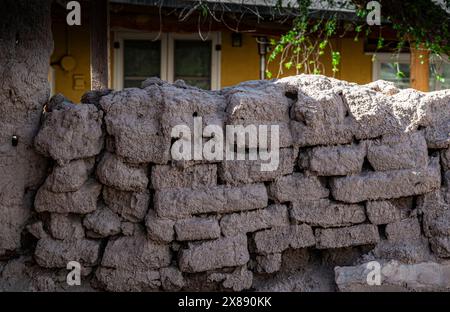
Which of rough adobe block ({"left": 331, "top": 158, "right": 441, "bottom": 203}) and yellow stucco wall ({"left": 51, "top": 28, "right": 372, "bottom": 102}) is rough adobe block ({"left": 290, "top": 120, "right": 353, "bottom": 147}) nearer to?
rough adobe block ({"left": 331, "top": 158, "right": 441, "bottom": 203})

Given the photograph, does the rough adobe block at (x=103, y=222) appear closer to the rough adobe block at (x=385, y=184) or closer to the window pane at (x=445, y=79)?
the rough adobe block at (x=385, y=184)

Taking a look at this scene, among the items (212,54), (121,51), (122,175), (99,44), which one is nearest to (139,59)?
(121,51)

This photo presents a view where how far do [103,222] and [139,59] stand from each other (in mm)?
6422

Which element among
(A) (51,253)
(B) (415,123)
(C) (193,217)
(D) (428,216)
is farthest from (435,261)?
(A) (51,253)

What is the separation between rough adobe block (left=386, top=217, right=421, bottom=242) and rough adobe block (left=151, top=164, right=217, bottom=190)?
1149mm

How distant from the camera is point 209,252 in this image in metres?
3.50

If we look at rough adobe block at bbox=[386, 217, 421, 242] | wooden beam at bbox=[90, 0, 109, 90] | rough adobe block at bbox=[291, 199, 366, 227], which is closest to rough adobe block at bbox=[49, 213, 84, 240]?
rough adobe block at bbox=[291, 199, 366, 227]

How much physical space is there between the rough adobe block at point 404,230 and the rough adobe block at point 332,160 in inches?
17.4

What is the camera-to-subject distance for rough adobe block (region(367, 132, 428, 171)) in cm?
371

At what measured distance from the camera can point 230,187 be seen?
11.7ft

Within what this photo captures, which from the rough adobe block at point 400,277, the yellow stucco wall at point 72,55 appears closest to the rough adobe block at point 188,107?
the rough adobe block at point 400,277

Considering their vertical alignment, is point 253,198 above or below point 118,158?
below

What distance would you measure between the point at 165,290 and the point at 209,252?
0.34 meters

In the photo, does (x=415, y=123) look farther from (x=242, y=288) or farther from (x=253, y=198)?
(x=242, y=288)
